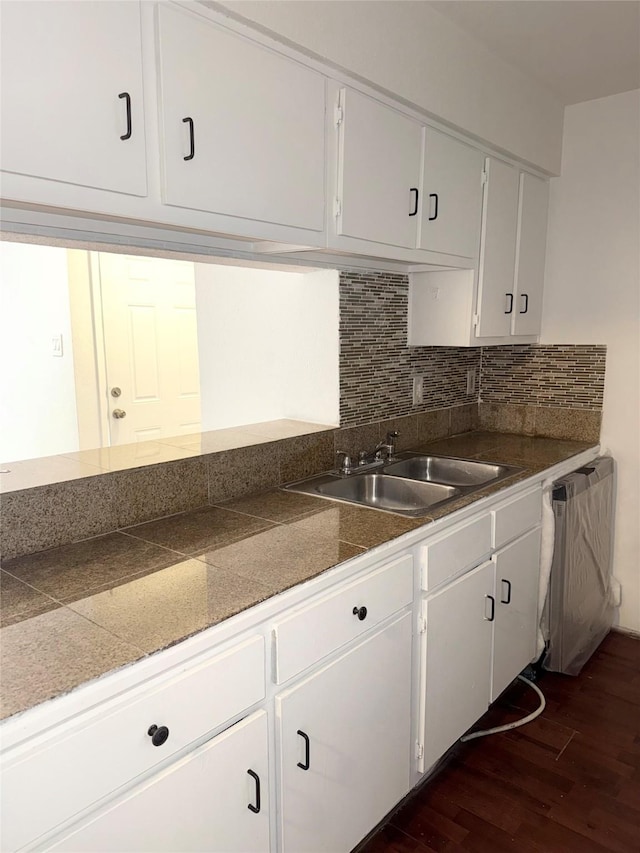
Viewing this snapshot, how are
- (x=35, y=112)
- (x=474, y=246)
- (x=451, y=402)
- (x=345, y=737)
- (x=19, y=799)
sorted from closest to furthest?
(x=19, y=799) < (x=35, y=112) < (x=345, y=737) < (x=474, y=246) < (x=451, y=402)

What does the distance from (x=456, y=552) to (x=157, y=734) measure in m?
1.09

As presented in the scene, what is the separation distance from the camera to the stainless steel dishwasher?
2.47 metres

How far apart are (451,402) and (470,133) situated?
49.3 inches

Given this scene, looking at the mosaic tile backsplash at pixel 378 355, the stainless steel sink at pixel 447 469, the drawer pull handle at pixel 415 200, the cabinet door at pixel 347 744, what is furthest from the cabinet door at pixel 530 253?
the cabinet door at pixel 347 744

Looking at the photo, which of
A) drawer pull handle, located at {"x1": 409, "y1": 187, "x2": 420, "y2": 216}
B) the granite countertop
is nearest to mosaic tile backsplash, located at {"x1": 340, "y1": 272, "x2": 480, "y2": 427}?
drawer pull handle, located at {"x1": 409, "y1": 187, "x2": 420, "y2": 216}

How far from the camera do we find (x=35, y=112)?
1158mm

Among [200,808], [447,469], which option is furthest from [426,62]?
[200,808]

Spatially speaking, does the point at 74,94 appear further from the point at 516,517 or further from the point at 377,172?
the point at 516,517

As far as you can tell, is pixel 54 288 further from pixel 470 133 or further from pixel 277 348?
pixel 470 133

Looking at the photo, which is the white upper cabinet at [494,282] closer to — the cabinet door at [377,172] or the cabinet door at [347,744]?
the cabinet door at [377,172]

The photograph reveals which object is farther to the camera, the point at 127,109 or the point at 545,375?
the point at 545,375

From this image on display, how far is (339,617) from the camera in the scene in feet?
4.85

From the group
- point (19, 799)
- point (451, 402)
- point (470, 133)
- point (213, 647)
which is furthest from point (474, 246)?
point (19, 799)

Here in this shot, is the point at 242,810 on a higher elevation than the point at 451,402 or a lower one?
lower
